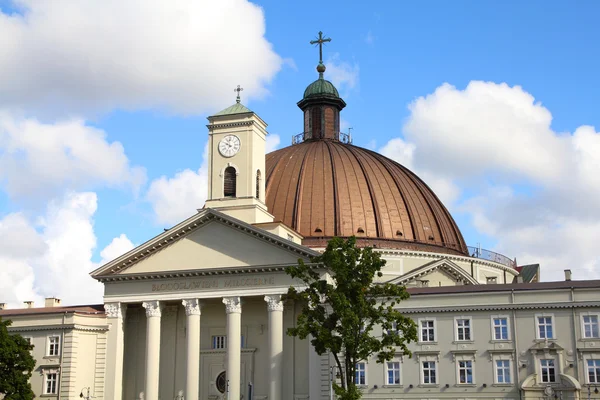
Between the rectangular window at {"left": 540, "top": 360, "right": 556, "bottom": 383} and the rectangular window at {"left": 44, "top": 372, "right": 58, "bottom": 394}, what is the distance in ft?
107

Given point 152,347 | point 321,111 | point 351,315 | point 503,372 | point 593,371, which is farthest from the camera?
point 321,111

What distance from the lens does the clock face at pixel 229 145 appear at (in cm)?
6900

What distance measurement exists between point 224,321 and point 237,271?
5261 millimetres

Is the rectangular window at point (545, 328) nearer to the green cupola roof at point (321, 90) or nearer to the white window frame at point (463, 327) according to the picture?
the white window frame at point (463, 327)

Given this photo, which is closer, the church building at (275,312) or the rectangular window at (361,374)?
the church building at (275,312)

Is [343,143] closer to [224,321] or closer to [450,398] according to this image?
[224,321]

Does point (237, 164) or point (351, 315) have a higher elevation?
point (237, 164)

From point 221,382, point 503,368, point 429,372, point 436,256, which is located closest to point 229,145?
point 221,382

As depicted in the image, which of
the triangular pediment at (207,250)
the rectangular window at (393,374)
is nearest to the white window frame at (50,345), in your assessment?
the triangular pediment at (207,250)

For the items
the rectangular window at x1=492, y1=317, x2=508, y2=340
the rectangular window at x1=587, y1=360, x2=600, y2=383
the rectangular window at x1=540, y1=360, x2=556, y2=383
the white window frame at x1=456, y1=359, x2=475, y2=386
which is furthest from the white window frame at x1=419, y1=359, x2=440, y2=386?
the rectangular window at x1=587, y1=360, x2=600, y2=383

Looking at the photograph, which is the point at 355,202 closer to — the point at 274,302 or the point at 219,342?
the point at 274,302

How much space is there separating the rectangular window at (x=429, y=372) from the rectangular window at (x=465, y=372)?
61.9 inches

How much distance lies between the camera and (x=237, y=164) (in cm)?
6862

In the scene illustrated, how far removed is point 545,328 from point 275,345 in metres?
17.6
